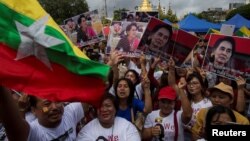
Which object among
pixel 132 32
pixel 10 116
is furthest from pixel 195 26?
pixel 10 116

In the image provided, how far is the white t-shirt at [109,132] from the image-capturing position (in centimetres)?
375

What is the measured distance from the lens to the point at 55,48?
10.2ft

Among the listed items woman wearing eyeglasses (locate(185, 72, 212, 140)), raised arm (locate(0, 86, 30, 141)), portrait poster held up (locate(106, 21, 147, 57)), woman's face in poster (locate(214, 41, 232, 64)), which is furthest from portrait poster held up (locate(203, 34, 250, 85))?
raised arm (locate(0, 86, 30, 141))

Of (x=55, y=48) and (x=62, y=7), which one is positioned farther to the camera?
(x=62, y=7)

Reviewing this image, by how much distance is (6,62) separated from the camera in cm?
296

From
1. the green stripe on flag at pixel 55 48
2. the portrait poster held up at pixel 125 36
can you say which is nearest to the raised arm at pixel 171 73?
the portrait poster held up at pixel 125 36

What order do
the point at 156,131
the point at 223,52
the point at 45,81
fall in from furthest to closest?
the point at 223,52, the point at 156,131, the point at 45,81

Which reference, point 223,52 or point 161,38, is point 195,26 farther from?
point 223,52

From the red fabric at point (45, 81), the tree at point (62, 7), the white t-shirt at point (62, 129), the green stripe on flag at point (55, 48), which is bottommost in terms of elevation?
the white t-shirt at point (62, 129)

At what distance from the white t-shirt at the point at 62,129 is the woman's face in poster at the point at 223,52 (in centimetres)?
214

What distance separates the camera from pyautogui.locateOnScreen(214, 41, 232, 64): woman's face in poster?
17.1ft

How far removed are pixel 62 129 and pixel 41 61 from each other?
0.68 m

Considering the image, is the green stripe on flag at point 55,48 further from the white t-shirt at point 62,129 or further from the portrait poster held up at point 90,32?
the portrait poster held up at point 90,32

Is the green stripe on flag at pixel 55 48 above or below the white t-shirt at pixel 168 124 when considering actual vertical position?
above
